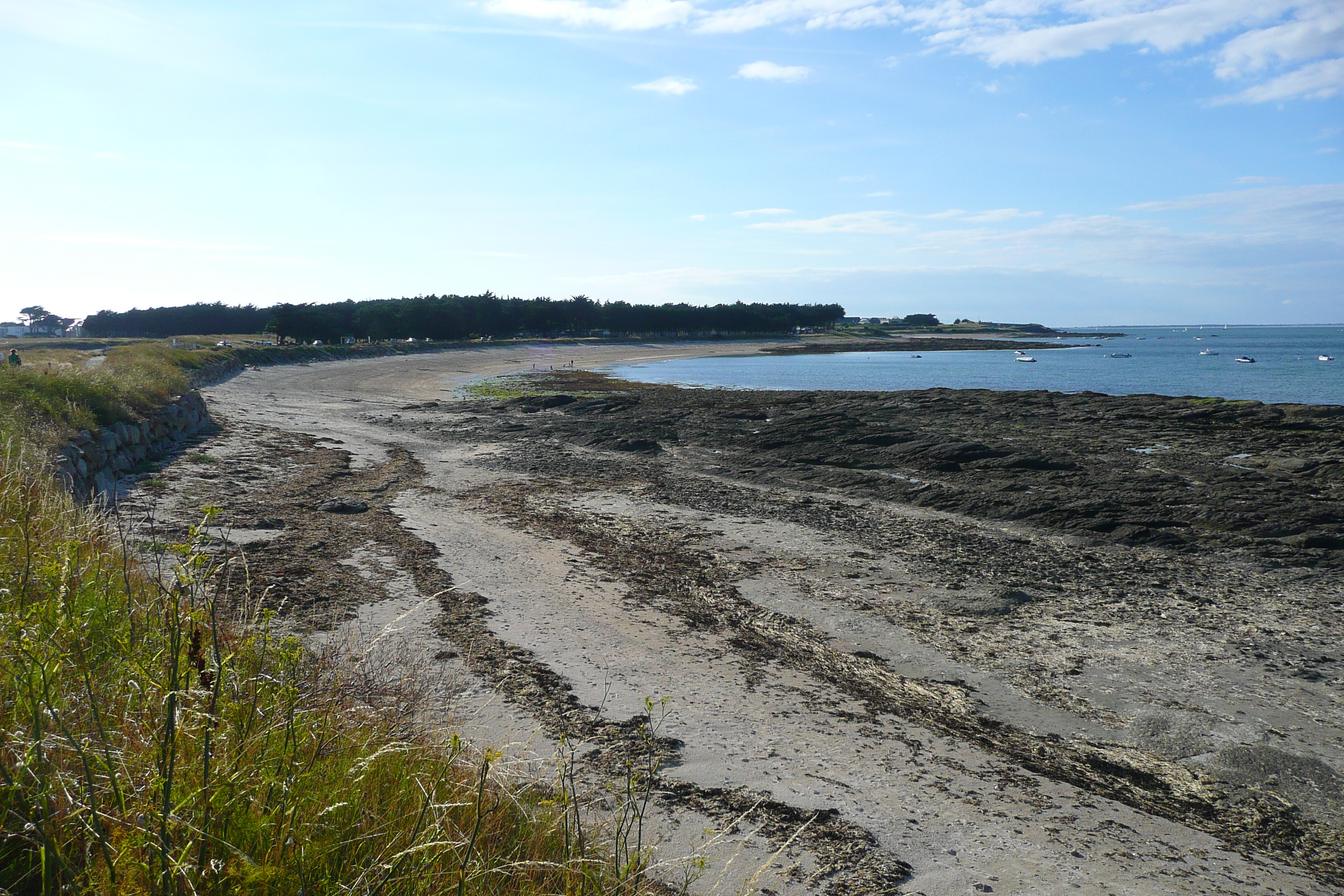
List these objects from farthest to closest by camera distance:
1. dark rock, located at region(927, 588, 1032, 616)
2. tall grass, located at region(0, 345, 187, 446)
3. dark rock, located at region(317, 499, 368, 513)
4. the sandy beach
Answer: dark rock, located at region(317, 499, 368, 513)
tall grass, located at region(0, 345, 187, 446)
dark rock, located at region(927, 588, 1032, 616)
the sandy beach

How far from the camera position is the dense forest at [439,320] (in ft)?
293

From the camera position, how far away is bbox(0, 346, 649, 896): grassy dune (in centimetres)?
246

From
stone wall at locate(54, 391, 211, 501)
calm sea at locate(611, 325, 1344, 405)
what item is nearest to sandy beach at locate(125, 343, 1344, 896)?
stone wall at locate(54, 391, 211, 501)

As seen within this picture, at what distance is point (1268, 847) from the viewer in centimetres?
470

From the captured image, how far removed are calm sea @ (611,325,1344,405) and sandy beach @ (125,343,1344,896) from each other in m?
28.8

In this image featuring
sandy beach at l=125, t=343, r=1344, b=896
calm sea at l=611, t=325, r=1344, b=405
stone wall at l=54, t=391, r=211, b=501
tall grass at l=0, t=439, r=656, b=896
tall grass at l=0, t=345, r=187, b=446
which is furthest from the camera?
calm sea at l=611, t=325, r=1344, b=405

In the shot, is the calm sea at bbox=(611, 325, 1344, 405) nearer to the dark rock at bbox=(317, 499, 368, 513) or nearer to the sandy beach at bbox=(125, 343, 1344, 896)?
the sandy beach at bbox=(125, 343, 1344, 896)

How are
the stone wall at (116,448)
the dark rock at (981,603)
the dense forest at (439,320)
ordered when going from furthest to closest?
the dense forest at (439,320), the stone wall at (116,448), the dark rock at (981,603)

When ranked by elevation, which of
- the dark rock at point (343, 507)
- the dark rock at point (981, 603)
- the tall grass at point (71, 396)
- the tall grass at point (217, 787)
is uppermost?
the tall grass at point (71, 396)

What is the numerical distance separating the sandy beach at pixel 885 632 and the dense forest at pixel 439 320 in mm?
→ 75849

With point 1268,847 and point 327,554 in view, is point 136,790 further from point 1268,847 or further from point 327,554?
point 327,554

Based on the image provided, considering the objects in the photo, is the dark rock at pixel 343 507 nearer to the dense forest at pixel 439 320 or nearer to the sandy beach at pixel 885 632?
the sandy beach at pixel 885 632

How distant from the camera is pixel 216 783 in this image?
2762 millimetres

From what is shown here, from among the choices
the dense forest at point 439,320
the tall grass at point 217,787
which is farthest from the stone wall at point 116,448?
the dense forest at point 439,320
